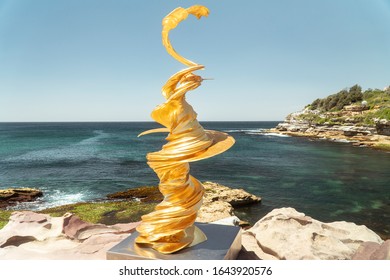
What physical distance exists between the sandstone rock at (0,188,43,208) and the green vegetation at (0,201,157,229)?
12.3 ft

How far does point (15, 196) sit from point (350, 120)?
163ft

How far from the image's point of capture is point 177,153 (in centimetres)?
559

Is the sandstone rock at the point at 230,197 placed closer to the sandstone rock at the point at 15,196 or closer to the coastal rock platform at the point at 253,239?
the coastal rock platform at the point at 253,239

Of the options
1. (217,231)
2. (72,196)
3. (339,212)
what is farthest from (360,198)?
(72,196)

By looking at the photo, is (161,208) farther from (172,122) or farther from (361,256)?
(361,256)

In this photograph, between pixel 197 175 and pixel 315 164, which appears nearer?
pixel 197 175

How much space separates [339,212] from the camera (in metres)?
15.9

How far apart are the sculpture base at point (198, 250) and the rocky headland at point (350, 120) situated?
38539 mm

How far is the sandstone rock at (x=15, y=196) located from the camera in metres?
17.2

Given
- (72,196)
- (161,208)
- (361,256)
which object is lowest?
(72,196)

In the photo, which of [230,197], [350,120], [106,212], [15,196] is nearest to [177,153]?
[106,212]

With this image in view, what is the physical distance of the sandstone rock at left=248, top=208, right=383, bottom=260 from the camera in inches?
274

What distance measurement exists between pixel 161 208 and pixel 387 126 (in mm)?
43609

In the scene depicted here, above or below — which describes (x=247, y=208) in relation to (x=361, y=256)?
below
